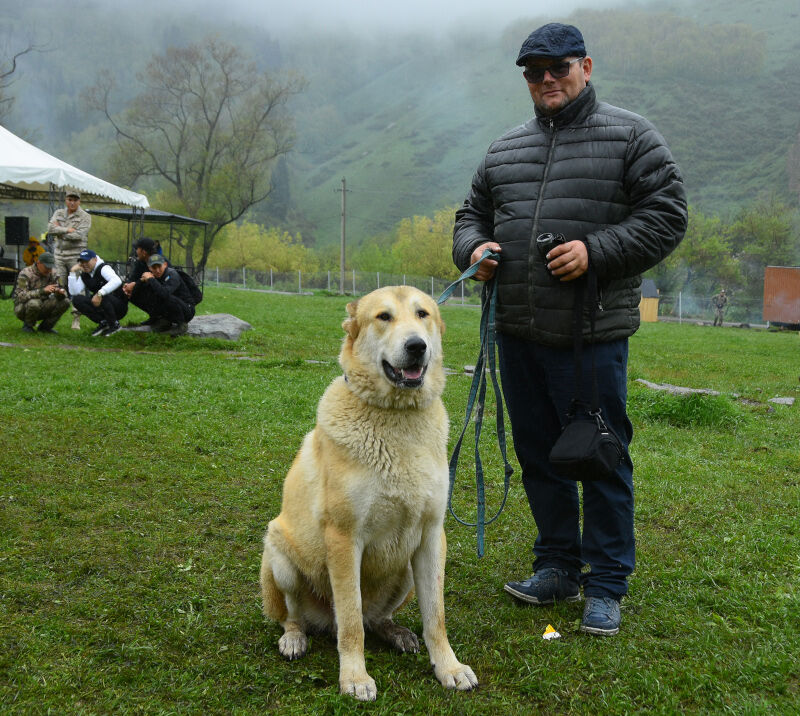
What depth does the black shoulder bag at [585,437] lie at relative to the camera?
3.10m

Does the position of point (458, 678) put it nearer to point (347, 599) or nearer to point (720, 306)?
point (347, 599)

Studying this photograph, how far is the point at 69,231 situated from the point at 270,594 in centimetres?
1358

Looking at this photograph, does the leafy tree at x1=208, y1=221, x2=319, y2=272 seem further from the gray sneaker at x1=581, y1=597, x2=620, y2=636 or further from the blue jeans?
the gray sneaker at x1=581, y1=597, x2=620, y2=636

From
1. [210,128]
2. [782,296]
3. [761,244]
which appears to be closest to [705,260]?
[761,244]

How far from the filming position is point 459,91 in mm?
186750

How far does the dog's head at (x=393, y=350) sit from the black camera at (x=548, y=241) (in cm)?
65

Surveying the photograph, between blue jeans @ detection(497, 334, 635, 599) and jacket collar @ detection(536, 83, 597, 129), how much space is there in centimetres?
109

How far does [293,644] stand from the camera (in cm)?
303

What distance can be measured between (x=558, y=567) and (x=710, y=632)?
783mm

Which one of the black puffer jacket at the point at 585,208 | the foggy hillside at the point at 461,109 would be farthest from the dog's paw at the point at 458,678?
the foggy hillside at the point at 461,109

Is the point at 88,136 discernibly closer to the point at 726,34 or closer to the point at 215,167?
the point at 215,167

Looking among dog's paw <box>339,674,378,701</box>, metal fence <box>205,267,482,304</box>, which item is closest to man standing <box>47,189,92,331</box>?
dog's paw <box>339,674,378,701</box>

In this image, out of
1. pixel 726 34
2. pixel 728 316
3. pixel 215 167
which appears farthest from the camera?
pixel 726 34

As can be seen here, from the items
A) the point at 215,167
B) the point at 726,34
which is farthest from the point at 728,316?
the point at 726,34
